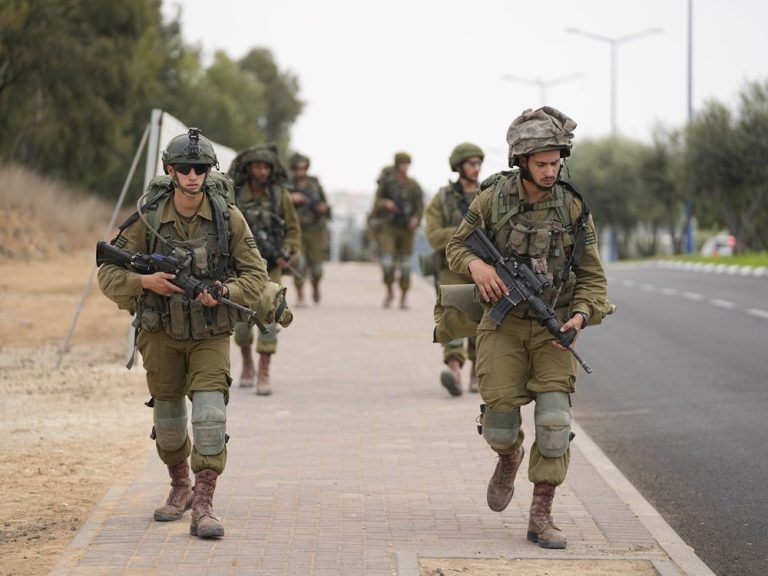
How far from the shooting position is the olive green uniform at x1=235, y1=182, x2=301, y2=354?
11.9 meters

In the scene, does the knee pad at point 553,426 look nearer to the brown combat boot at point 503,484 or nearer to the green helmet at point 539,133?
the brown combat boot at point 503,484

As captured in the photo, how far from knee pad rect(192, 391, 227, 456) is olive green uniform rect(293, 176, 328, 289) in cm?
1261

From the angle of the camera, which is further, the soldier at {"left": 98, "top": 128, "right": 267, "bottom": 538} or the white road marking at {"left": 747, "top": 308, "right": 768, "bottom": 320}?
the white road marking at {"left": 747, "top": 308, "right": 768, "bottom": 320}

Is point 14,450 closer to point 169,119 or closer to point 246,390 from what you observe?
point 246,390

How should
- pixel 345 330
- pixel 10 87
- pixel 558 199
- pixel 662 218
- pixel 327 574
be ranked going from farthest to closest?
pixel 662 218 < pixel 10 87 < pixel 345 330 < pixel 558 199 < pixel 327 574

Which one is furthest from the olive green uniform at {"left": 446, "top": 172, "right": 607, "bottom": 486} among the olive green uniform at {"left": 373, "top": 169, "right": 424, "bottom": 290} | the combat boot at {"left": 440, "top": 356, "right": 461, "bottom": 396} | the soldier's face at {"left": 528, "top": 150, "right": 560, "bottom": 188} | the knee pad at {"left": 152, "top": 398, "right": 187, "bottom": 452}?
the olive green uniform at {"left": 373, "top": 169, "right": 424, "bottom": 290}

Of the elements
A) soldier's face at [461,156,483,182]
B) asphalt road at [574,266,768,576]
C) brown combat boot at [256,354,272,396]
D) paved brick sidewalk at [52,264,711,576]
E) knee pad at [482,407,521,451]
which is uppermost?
soldier's face at [461,156,483,182]

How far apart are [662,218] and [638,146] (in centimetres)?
382

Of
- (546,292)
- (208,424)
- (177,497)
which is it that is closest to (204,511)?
(208,424)

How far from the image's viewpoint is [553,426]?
6.67 metres

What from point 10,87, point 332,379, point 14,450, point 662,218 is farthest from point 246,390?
point 662,218

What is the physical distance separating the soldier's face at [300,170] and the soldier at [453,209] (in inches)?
270

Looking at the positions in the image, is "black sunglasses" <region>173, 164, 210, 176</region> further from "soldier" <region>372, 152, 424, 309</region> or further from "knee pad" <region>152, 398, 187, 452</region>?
"soldier" <region>372, 152, 424, 309</region>

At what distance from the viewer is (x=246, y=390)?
40.1ft
